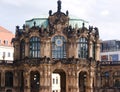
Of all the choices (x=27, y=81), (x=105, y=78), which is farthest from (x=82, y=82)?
(x=27, y=81)

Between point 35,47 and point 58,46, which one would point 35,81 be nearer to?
point 35,47

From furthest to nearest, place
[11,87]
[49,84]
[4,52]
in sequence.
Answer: [4,52], [11,87], [49,84]

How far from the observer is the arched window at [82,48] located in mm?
106312

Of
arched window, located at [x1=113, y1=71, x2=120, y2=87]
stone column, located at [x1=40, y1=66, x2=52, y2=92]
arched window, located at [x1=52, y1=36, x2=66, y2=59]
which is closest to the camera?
stone column, located at [x1=40, y1=66, x2=52, y2=92]

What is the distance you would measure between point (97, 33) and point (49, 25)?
39.4ft

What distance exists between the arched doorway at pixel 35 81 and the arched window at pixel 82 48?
11.3 metres

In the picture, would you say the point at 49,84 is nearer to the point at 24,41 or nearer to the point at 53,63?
the point at 53,63

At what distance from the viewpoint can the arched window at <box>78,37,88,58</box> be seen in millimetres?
106312

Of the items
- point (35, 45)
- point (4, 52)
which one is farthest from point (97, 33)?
point (4, 52)

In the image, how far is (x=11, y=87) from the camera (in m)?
111

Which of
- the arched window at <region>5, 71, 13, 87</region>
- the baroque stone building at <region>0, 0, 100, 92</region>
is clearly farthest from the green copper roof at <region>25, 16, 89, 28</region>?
the arched window at <region>5, 71, 13, 87</region>

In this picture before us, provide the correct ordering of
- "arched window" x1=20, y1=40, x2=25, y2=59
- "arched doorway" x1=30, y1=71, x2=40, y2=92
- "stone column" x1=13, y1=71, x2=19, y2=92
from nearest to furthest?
1. "arched window" x1=20, y1=40, x2=25, y2=59
2. "arched doorway" x1=30, y1=71, x2=40, y2=92
3. "stone column" x1=13, y1=71, x2=19, y2=92

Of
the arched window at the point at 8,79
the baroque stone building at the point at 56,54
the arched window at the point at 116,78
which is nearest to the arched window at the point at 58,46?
the baroque stone building at the point at 56,54

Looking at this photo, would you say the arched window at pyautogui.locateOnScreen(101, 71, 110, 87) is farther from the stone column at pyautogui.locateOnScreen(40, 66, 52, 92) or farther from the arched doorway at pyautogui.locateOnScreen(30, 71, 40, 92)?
the arched doorway at pyautogui.locateOnScreen(30, 71, 40, 92)
